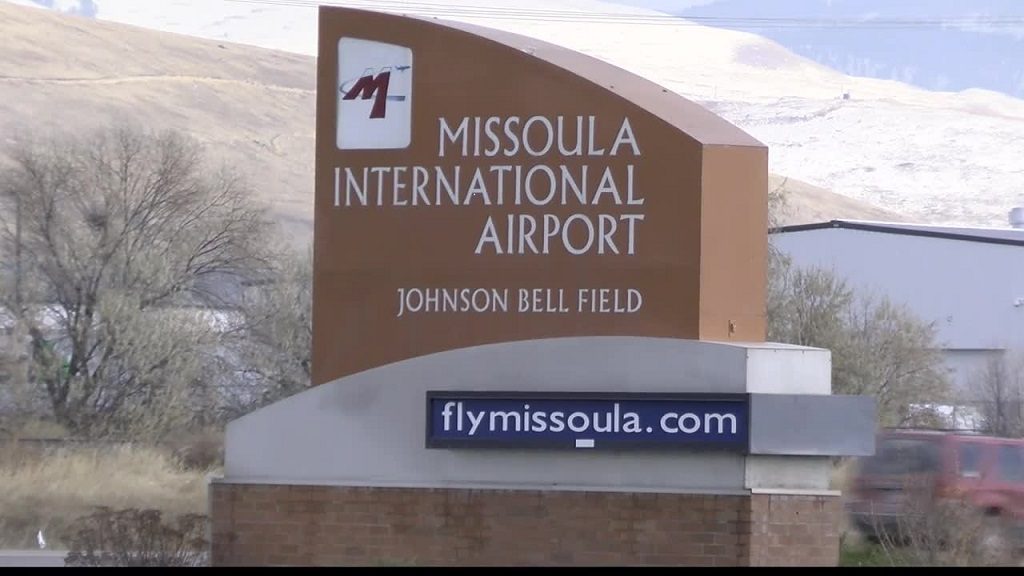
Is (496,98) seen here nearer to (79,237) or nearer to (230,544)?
(230,544)

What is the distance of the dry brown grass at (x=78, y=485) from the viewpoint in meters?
22.0

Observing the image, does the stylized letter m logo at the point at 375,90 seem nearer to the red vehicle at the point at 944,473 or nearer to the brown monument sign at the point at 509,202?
the brown monument sign at the point at 509,202

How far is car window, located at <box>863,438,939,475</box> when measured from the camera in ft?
58.0

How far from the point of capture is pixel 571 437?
42.1 ft

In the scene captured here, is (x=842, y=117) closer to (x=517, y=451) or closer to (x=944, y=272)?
(x=944, y=272)

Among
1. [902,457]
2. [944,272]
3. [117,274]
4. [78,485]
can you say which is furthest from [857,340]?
[944,272]

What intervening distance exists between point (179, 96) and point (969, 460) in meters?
92.7

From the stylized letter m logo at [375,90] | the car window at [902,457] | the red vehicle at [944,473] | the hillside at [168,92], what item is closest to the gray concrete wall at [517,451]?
the stylized letter m logo at [375,90]

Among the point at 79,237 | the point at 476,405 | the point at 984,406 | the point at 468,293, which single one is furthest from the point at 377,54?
the point at 984,406

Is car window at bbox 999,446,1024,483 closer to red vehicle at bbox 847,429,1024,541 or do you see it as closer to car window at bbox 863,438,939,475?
red vehicle at bbox 847,429,1024,541

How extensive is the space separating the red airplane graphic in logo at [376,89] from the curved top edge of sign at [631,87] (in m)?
0.52

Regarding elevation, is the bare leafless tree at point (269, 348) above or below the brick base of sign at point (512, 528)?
above

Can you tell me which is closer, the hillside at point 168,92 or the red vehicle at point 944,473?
the red vehicle at point 944,473

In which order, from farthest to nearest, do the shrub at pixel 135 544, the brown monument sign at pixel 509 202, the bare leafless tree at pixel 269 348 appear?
the bare leafless tree at pixel 269 348 < the shrub at pixel 135 544 < the brown monument sign at pixel 509 202
